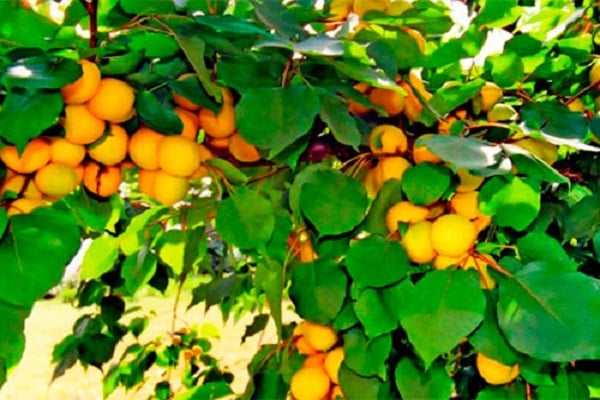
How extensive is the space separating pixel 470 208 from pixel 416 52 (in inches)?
5.4

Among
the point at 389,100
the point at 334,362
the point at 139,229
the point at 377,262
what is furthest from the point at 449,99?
the point at 139,229

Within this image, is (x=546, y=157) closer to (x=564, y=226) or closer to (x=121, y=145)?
(x=564, y=226)

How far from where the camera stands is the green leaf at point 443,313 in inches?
21.5

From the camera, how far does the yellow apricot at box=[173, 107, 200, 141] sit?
60 cm

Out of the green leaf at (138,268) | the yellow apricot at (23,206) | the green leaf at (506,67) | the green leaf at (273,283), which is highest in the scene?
the green leaf at (506,67)

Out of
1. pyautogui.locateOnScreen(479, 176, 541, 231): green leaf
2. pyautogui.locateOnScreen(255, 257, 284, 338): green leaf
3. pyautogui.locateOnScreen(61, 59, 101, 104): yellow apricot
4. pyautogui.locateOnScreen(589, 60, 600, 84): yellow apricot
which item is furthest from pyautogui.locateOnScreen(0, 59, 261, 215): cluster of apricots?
pyautogui.locateOnScreen(589, 60, 600, 84): yellow apricot

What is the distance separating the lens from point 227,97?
2.02 feet

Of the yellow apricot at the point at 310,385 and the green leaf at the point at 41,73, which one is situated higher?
the green leaf at the point at 41,73

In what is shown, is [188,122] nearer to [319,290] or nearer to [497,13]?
[319,290]

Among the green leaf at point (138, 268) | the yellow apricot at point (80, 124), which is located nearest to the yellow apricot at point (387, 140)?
the yellow apricot at point (80, 124)

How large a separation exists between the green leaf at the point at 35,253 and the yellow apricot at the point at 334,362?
30 centimetres

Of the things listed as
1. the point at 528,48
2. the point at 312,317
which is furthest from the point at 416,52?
the point at 312,317

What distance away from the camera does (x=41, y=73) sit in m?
0.48

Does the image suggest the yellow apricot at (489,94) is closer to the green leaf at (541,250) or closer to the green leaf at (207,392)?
the green leaf at (541,250)
